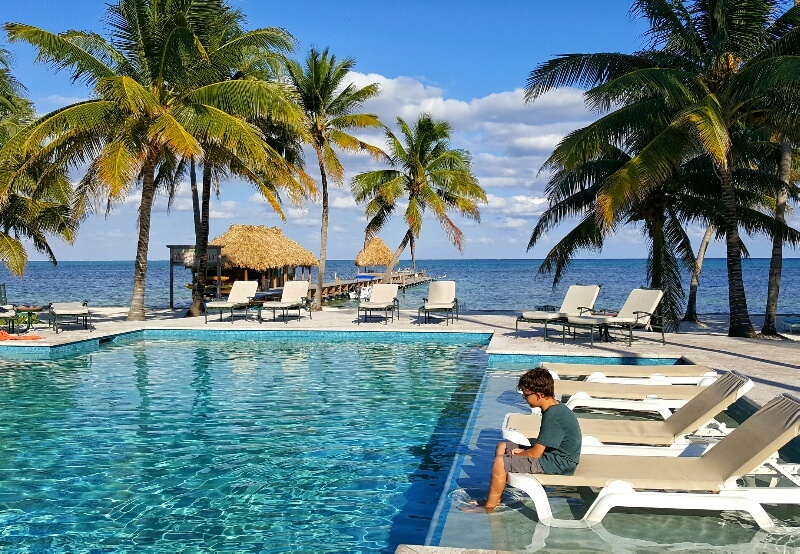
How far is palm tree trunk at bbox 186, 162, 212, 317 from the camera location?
679 inches

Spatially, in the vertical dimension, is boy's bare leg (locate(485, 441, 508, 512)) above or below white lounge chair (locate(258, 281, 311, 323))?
below

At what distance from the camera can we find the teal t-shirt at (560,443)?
408 centimetres

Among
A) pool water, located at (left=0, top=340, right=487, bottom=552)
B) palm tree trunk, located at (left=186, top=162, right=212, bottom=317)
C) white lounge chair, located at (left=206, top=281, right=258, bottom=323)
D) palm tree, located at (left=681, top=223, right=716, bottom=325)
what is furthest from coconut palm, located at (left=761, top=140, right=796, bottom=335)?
palm tree trunk, located at (left=186, top=162, right=212, bottom=317)

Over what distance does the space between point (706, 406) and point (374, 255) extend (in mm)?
35780

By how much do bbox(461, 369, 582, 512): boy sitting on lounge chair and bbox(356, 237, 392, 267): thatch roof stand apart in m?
35.7

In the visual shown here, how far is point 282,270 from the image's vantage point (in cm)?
Answer: 2880

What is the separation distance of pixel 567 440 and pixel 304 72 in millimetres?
16514

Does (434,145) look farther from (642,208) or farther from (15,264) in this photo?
(15,264)

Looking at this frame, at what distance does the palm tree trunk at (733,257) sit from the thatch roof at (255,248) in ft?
52.2

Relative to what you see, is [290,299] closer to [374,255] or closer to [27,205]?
[27,205]

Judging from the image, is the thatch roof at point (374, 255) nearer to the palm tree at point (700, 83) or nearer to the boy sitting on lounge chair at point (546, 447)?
the palm tree at point (700, 83)

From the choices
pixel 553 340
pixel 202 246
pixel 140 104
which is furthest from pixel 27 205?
pixel 553 340

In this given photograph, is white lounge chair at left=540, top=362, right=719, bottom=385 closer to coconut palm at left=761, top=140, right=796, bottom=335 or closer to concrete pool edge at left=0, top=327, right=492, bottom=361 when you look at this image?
concrete pool edge at left=0, top=327, right=492, bottom=361

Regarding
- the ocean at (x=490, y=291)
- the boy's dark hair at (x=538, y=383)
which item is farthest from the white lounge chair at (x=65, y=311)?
the boy's dark hair at (x=538, y=383)
